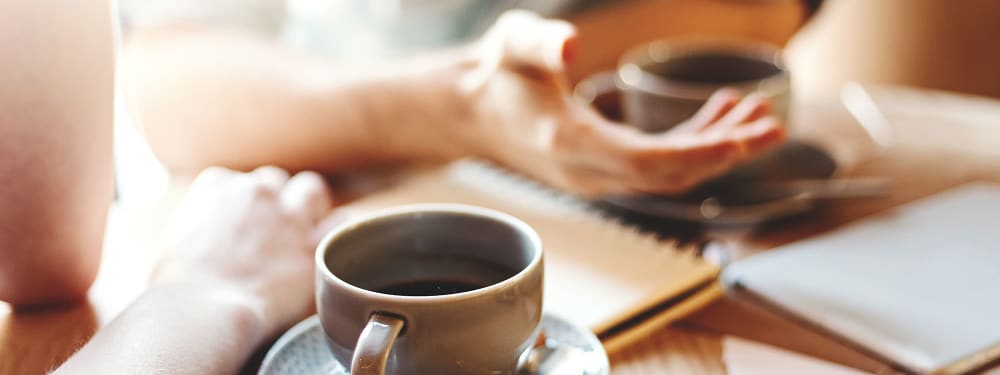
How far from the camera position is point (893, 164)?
2.58 ft

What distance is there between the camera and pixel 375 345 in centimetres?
37

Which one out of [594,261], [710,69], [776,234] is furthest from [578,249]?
[710,69]

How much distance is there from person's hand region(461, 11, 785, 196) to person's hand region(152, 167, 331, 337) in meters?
0.17

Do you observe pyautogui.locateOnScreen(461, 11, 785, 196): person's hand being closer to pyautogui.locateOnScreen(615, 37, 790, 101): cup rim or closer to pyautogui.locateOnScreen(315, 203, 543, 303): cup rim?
pyautogui.locateOnScreen(615, 37, 790, 101): cup rim

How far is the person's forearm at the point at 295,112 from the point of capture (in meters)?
0.79

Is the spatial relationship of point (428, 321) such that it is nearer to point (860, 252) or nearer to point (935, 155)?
point (860, 252)

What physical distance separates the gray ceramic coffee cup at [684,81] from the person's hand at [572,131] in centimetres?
2

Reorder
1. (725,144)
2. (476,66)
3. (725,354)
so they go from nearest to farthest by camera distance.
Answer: (725,354) < (725,144) < (476,66)

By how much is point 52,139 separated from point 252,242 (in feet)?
0.49

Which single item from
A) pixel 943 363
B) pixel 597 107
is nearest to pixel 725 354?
pixel 943 363

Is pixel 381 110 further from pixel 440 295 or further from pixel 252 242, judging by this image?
pixel 440 295

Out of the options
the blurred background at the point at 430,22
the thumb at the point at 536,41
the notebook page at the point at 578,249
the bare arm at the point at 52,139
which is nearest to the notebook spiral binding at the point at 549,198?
the notebook page at the point at 578,249

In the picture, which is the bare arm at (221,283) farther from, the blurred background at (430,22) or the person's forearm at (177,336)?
the blurred background at (430,22)

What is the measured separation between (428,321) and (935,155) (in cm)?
61
